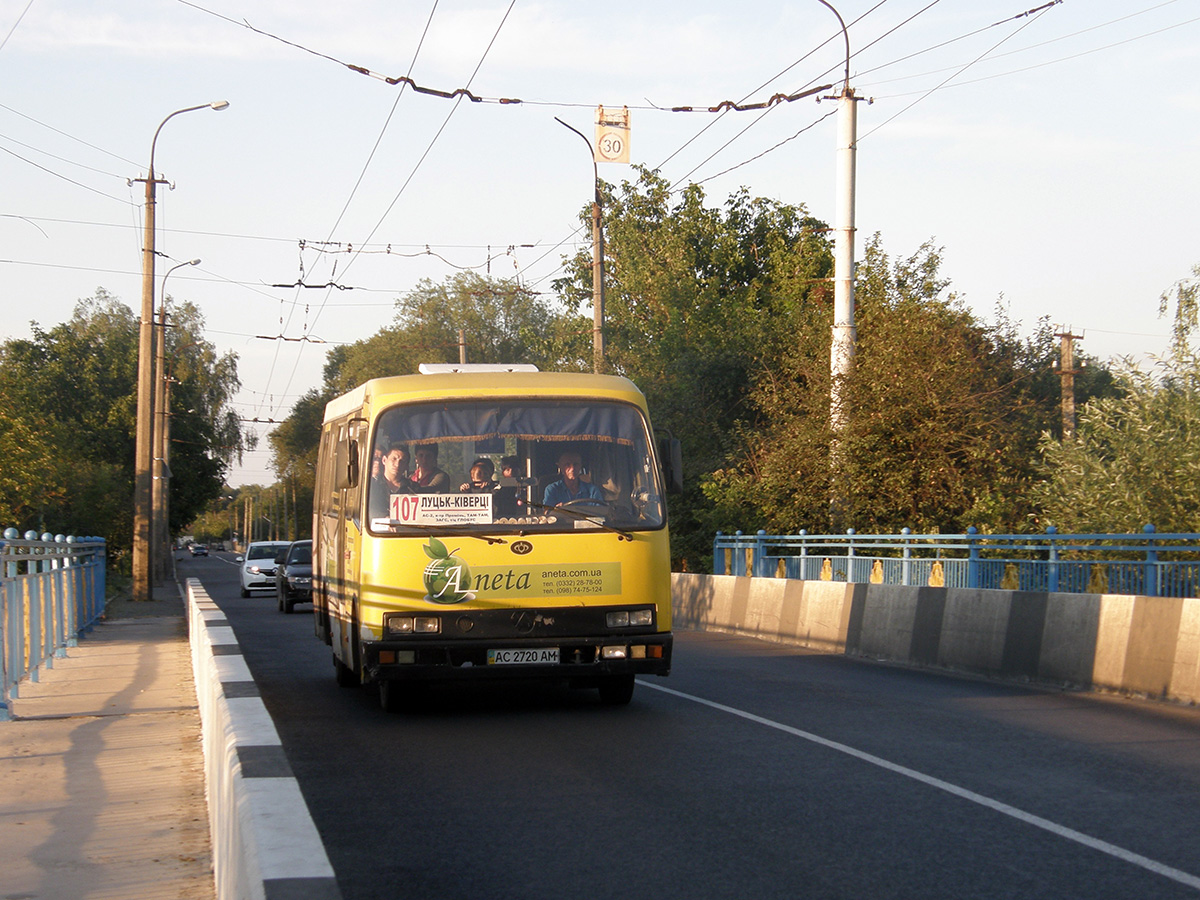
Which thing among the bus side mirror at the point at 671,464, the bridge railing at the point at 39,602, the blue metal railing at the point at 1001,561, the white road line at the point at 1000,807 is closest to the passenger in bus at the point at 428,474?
the bus side mirror at the point at 671,464

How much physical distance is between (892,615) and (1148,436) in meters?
8.97

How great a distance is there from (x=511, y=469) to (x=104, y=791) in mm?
3567

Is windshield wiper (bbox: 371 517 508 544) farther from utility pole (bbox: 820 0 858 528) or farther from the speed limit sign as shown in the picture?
the speed limit sign

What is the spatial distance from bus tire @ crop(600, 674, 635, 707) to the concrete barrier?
3999mm

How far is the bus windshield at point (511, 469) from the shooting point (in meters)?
10.0

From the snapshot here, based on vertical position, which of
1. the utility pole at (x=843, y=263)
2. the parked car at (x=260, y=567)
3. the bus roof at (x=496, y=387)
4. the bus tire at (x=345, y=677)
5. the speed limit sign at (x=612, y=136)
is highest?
the speed limit sign at (x=612, y=136)

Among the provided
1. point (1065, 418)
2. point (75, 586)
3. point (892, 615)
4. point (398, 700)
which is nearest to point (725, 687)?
point (398, 700)

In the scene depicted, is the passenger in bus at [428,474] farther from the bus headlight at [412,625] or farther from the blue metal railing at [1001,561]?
the blue metal railing at [1001,561]

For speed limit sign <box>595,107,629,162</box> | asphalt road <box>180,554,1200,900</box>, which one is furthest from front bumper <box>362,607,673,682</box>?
speed limit sign <box>595,107,629,162</box>

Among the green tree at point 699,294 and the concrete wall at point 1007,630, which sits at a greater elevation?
the green tree at point 699,294

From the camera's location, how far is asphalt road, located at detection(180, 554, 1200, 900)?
544cm

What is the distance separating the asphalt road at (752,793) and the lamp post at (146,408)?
19.2 meters

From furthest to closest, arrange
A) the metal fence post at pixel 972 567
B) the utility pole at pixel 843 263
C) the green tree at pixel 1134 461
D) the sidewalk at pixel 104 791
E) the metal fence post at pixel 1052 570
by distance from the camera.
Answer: the utility pole at pixel 843 263
the green tree at pixel 1134 461
the metal fence post at pixel 972 567
the metal fence post at pixel 1052 570
the sidewalk at pixel 104 791

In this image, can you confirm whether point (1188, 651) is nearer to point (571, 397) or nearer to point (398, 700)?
point (571, 397)
